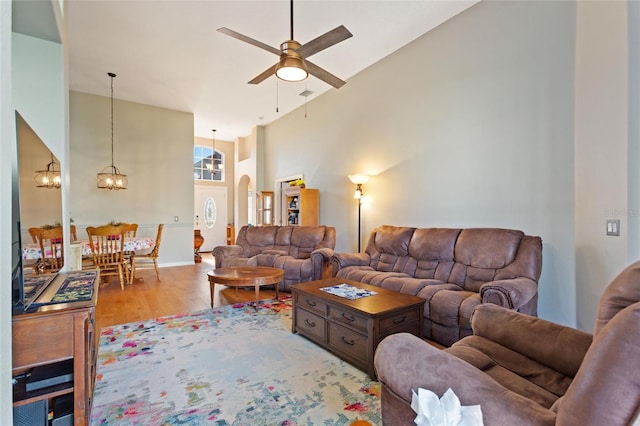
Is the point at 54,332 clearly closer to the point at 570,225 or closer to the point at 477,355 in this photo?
the point at 477,355

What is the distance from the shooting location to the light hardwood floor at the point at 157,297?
3.51 meters

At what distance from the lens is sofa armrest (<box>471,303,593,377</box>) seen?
52.2 inches

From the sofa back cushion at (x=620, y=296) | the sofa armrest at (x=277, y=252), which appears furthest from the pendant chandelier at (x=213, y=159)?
the sofa back cushion at (x=620, y=296)

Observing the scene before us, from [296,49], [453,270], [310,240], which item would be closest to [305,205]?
[310,240]

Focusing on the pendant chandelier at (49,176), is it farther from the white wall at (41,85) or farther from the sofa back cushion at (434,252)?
the sofa back cushion at (434,252)

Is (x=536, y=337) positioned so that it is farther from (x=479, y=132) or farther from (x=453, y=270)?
(x=479, y=132)

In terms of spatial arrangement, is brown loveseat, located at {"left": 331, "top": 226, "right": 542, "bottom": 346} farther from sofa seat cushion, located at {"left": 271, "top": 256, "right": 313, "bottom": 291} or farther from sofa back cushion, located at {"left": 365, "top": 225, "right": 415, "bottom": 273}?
sofa seat cushion, located at {"left": 271, "top": 256, "right": 313, "bottom": 291}

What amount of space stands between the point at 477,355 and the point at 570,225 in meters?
2.05

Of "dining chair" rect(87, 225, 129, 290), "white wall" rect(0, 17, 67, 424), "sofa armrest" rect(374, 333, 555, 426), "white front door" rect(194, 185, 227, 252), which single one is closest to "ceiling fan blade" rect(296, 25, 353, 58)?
"white wall" rect(0, 17, 67, 424)

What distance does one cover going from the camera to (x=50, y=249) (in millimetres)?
1877

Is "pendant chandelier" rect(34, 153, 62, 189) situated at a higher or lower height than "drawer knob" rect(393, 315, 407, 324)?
higher

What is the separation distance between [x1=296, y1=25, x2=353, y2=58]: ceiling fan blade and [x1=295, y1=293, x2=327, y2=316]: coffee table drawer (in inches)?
87.4

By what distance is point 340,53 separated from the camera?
4430 mm

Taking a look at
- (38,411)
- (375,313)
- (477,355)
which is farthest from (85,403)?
(477,355)
